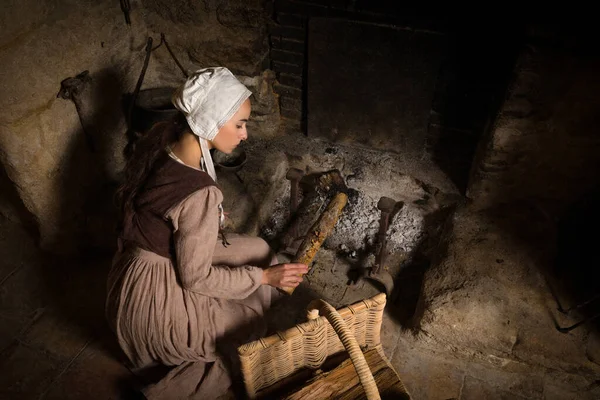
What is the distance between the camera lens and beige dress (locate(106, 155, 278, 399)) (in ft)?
7.16

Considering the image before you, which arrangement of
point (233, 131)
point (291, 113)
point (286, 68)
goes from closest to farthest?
point (233, 131) < point (286, 68) < point (291, 113)

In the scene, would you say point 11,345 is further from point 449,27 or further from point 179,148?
point 449,27

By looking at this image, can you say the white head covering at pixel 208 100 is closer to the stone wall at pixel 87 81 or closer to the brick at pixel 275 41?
the stone wall at pixel 87 81

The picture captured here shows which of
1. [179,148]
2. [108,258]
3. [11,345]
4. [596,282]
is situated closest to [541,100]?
[596,282]

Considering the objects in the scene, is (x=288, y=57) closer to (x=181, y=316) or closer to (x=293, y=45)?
(x=293, y=45)

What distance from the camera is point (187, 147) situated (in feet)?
6.75

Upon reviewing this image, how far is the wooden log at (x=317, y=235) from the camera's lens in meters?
2.79

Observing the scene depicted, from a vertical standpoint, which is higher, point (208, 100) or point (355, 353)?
point (208, 100)

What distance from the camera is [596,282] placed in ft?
8.87

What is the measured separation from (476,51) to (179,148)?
198cm

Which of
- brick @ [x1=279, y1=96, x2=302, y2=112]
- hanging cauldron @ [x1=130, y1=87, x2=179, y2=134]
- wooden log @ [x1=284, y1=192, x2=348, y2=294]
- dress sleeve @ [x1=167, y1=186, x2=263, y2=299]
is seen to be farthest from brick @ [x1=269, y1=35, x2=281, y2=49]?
dress sleeve @ [x1=167, y1=186, x2=263, y2=299]

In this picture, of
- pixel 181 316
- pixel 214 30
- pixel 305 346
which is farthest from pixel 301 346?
pixel 214 30

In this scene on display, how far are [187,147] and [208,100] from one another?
0.76 ft

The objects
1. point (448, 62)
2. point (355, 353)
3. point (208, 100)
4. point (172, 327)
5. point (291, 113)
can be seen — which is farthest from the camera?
point (291, 113)
